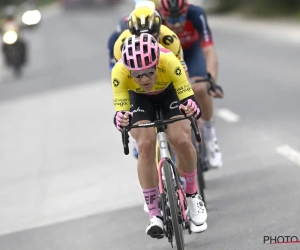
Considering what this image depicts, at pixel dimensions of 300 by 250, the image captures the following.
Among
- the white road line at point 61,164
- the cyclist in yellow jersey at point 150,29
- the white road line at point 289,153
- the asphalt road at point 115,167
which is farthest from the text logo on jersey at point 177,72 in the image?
the white road line at point 289,153

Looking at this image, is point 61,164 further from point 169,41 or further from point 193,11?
point 169,41

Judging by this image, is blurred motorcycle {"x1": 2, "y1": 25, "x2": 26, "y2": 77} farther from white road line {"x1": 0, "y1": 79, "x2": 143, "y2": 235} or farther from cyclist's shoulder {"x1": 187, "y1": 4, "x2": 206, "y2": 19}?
cyclist's shoulder {"x1": 187, "y1": 4, "x2": 206, "y2": 19}

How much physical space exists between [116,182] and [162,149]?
385 centimetres

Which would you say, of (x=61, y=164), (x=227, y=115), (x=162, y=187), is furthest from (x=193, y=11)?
(x=227, y=115)

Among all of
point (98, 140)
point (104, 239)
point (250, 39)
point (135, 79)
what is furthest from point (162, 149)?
point (250, 39)

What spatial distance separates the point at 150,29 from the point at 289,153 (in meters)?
3.68

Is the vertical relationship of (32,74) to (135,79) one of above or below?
below

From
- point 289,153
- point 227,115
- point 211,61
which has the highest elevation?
point 211,61

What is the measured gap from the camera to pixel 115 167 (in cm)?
1209

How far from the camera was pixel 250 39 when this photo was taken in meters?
28.9

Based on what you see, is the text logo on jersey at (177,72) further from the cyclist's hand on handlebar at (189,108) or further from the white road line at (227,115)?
the white road line at (227,115)

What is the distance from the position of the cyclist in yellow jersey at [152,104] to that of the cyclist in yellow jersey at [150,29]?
611 millimetres

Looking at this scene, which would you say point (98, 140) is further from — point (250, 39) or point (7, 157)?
point (250, 39)

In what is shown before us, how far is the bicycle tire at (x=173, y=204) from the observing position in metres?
6.80
